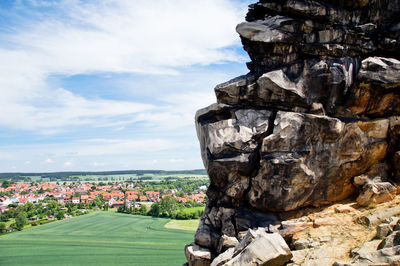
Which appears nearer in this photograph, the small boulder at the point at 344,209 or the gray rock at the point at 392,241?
the gray rock at the point at 392,241

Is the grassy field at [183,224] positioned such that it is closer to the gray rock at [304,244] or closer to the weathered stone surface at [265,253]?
the gray rock at [304,244]

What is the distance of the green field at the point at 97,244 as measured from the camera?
41.9 meters

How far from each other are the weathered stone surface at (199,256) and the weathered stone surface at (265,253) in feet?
12.9

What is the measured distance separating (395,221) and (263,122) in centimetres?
699

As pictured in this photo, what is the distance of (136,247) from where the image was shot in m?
48.3

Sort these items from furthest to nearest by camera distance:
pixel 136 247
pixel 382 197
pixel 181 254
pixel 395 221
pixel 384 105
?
pixel 136 247
pixel 181 254
pixel 384 105
pixel 382 197
pixel 395 221

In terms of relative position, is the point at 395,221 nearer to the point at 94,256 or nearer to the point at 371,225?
the point at 371,225

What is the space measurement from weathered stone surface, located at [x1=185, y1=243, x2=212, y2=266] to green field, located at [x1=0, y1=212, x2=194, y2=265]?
2626cm

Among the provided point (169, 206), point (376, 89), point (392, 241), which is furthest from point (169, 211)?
point (392, 241)

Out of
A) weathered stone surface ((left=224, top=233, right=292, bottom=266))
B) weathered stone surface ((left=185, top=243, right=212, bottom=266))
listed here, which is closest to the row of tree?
weathered stone surface ((left=185, top=243, right=212, bottom=266))

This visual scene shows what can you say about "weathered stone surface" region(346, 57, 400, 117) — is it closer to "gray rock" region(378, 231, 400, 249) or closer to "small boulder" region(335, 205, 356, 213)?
"small boulder" region(335, 205, 356, 213)

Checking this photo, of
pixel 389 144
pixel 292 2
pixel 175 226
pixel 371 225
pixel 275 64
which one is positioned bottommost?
pixel 175 226

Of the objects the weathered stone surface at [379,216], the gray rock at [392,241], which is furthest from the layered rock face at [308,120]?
the gray rock at [392,241]

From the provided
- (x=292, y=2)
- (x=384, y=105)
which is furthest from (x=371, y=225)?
(x=292, y=2)
